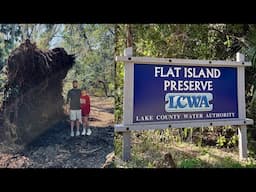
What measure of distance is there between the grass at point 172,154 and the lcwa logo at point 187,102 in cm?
61

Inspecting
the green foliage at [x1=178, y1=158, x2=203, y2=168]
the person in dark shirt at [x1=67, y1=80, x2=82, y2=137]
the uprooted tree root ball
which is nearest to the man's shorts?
the person in dark shirt at [x1=67, y1=80, x2=82, y2=137]

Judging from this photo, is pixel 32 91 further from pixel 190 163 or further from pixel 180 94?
pixel 190 163

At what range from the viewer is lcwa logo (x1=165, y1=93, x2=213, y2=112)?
3.35 metres

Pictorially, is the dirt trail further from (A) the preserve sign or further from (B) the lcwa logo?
(B) the lcwa logo

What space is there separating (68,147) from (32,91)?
759mm

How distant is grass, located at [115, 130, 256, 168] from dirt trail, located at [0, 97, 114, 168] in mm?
271

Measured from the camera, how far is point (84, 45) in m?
3.62

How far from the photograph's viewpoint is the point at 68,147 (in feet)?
11.6

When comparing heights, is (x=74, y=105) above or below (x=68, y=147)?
above

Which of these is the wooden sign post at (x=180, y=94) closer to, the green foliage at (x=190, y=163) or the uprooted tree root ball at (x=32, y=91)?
the green foliage at (x=190, y=163)

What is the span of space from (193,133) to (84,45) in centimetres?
211

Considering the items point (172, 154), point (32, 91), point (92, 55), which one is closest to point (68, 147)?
point (32, 91)

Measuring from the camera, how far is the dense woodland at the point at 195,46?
4.27 metres
